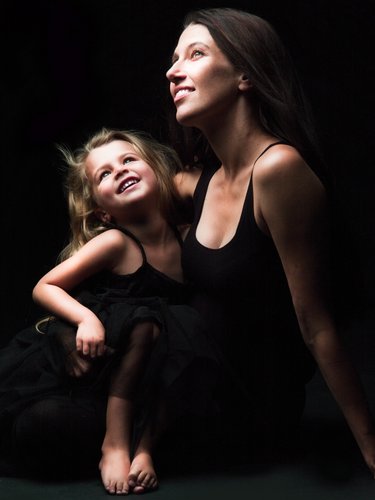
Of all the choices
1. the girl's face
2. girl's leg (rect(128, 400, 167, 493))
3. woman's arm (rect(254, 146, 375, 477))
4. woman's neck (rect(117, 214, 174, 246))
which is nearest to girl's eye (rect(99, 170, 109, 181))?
the girl's face

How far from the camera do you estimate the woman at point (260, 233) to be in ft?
9.12

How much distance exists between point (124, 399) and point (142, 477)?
194mm

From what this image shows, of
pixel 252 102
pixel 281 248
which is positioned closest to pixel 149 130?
pixel 252 102

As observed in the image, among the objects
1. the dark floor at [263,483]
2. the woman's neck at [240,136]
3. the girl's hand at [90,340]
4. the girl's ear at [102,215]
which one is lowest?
the dark floor at [263,483]

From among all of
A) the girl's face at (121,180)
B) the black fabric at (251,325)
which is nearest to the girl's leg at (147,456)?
the black fabric at (251,325)

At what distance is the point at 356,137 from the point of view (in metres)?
4.45

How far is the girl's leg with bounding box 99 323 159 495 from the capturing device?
277cm

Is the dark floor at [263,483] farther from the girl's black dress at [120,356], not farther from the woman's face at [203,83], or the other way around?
the woman's face at [203,83]

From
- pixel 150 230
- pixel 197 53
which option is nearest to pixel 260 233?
pixel 150 230

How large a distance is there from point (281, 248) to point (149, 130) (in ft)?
2.61

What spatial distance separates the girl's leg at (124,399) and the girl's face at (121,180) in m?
0.40

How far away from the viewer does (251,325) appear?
2977mm

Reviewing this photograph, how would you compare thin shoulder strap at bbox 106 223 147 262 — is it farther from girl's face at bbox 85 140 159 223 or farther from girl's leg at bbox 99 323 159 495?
girl's leg at bbox 99 323 159 495

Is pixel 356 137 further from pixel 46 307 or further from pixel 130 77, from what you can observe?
pixel 46 307
